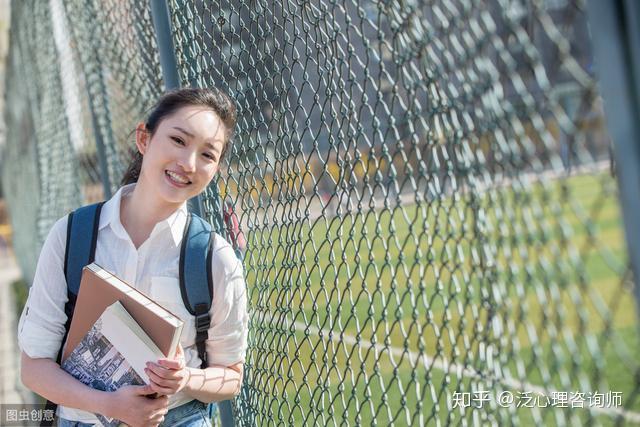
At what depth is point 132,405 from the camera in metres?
1.97

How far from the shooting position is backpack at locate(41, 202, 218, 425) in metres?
2.08

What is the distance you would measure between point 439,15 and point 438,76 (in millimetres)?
110

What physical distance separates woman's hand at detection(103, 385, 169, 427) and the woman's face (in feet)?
1.52

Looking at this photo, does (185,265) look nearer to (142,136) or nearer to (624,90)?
(142,136)

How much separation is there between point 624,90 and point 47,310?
1483 mm

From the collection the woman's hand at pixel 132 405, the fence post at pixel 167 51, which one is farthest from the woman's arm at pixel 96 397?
the fence post at pixel 167 51

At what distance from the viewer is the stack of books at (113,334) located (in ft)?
6.27

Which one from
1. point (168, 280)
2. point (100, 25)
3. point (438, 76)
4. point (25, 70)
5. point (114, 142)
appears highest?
point (25, 70)

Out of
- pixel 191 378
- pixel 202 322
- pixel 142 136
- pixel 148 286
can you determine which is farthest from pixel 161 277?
pixel 142 136

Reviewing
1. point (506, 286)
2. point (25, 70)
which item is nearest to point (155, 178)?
point (506, 286)

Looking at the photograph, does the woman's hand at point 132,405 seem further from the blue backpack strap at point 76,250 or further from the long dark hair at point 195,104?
the long dark hair at point 195,104

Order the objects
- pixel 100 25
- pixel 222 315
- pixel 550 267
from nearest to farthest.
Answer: pixel 550 267, pixel 222 315, pixel 100 25

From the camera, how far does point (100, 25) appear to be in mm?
3830

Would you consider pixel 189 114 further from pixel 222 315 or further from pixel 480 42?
pixel 480 42
